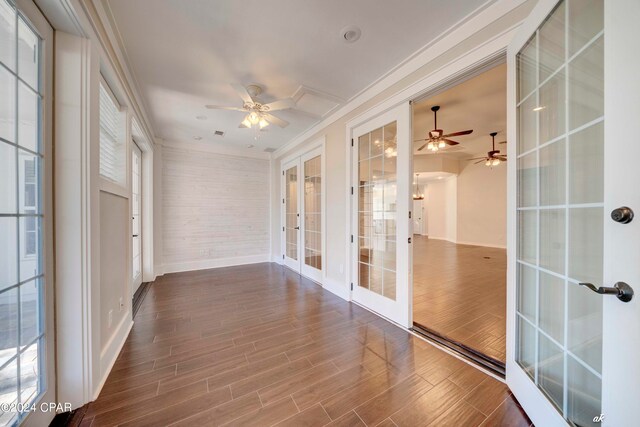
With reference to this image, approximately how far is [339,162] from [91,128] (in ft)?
8.57

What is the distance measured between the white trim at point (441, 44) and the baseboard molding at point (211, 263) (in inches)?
155

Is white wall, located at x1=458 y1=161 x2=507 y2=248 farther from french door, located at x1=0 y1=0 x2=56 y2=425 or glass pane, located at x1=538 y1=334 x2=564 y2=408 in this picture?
french door, located at x1=0 y1=0 x2=56 y2=425

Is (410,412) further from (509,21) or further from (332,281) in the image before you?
(509,21)

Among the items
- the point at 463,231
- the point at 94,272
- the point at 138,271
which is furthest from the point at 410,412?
the point at 463,231

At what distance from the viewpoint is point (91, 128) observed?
147cm

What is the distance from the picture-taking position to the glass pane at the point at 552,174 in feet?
3.92

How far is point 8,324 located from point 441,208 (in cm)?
1098

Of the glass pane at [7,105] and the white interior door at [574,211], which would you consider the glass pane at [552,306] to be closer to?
the white interior door at [574,211]

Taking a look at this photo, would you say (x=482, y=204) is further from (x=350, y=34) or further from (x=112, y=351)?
(x=112, y=351)

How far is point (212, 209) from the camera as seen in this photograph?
510 centimetres

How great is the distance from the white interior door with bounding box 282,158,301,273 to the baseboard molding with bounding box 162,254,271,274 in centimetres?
77

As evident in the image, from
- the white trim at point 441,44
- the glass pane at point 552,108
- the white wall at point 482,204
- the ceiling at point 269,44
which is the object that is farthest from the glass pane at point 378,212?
the white wall at point 482,204

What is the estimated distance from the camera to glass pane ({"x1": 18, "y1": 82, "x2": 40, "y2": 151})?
1134 mm

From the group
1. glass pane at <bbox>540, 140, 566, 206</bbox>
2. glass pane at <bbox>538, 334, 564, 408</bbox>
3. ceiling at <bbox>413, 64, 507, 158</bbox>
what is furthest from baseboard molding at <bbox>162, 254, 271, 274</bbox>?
glass pane at <bbox>540, 140, 566, 206</bbox>
